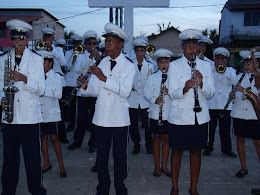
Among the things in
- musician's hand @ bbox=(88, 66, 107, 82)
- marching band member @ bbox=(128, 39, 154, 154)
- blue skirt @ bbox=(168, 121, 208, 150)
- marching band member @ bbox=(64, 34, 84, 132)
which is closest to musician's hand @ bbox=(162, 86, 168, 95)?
blue skirt @ bbox=(168, 121, 208, 150)

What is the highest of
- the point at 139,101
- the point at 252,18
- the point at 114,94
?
the point at 252,18

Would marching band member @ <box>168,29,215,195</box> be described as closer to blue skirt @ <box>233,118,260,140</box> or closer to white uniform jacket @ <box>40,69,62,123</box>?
blue skirt @ <box>233,118,260,140</box>

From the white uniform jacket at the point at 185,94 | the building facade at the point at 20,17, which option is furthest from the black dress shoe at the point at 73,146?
the building facade at the point at 20,17

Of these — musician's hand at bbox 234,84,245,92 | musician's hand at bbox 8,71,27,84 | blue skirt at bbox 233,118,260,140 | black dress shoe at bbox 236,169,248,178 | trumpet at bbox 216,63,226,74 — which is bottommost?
black dress shoe at bbox 236,169,248,178

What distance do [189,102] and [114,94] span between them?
1.12 metres

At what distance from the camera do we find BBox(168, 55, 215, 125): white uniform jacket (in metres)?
4.12

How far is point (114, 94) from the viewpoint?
416 centimetres

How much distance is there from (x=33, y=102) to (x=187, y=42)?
7.80ft

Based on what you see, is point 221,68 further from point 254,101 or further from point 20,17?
point 20,17

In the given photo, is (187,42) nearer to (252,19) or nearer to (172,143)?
(172,143)

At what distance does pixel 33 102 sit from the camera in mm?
3840

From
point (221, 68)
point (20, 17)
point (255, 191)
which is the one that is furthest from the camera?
point (20, 17)

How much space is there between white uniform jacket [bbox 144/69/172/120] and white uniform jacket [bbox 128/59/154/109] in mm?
1067

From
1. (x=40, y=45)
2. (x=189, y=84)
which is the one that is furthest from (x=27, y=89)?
(x=40, y=45)
